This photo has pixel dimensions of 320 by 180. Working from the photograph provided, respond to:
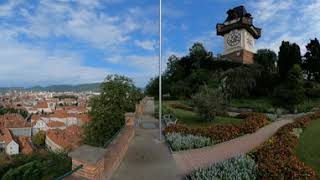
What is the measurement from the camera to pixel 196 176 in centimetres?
930

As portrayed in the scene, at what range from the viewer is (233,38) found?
192 feet

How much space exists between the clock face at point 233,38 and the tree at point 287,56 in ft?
59.3

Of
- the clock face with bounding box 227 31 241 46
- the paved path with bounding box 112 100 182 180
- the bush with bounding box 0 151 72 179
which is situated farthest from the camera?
the clock face with bounding box 227 31 241 46

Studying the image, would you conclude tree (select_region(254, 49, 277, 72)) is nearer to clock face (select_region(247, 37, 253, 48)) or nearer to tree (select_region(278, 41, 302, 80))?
clock face (select_region(247, 37, 253, 48))

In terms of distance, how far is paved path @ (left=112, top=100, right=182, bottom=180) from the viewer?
965 cm

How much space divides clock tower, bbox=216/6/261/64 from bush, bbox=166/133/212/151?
139 feet

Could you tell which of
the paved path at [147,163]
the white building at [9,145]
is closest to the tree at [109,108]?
the paved path at [147,163]

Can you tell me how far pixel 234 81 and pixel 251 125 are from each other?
2013cm

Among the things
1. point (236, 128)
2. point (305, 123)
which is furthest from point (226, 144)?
point (305, 123)

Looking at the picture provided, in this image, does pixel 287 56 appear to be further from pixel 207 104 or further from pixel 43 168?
pixel 43 168

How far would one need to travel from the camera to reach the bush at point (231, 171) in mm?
8930

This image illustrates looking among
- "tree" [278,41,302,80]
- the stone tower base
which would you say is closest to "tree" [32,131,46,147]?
the stone tower base

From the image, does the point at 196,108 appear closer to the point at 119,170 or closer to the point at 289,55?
the point at 119,170

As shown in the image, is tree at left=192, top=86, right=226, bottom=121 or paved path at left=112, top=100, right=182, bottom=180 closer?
paved path at left=112, top=100, right=182, bottom=180
